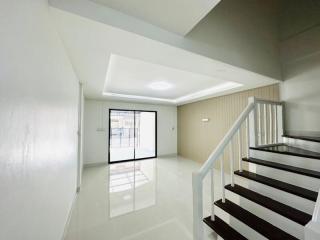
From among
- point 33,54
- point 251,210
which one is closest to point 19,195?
point 33,54

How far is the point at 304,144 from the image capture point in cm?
248

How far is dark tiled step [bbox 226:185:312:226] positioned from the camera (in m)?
1.53

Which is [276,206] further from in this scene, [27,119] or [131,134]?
[131,134]

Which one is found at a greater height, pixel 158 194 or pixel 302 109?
pixel 302 109

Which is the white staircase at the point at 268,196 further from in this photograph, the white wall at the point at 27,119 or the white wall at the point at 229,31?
the white wall at the point at 27,119

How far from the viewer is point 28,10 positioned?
3.10 ft

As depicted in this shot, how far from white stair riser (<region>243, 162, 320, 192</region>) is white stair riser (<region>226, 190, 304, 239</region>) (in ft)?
1.65

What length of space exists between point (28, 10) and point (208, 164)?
2.11 metres

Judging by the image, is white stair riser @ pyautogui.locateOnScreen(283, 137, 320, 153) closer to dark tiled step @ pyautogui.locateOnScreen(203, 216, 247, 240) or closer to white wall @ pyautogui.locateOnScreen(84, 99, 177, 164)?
dark tiled step @ pyautogui.locateOnScreen(203, 216, 247, 240)

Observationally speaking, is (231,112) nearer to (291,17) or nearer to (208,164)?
(291,17)

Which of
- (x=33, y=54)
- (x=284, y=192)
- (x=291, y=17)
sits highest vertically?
(x=291, y=17)

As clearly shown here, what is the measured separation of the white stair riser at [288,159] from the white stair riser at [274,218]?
78cm

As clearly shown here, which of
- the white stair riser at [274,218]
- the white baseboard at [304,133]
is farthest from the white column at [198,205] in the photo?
the white baseboard at [304,133]

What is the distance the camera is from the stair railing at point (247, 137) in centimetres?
172
